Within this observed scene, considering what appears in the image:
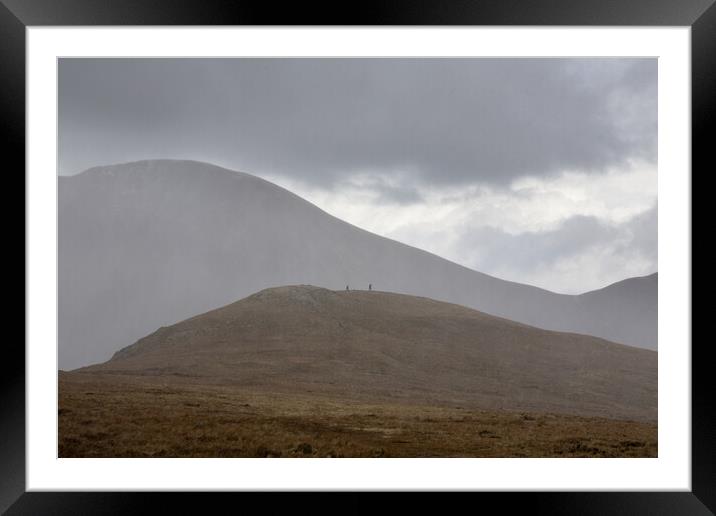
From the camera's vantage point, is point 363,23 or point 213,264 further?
point 213,264

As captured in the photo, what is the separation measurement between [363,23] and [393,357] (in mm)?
33435

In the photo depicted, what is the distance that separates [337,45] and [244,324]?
35.8 m

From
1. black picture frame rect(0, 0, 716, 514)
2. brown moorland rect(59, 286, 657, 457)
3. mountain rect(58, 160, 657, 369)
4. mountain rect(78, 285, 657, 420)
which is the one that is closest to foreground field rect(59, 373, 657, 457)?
brown moorland rect(59, 286, 657, 457)

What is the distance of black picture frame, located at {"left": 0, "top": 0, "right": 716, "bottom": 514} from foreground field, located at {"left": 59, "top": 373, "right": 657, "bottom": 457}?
5.16m

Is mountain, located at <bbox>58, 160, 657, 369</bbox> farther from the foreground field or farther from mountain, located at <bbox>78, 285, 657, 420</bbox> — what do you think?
the foreground field

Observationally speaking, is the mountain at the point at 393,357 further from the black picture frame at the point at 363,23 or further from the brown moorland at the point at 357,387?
the black picture frame at the point at 363,23

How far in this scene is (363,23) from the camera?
4.71 meters

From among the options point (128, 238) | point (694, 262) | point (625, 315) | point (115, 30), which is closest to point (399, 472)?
point (694, 262)

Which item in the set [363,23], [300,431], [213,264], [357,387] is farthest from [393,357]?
[213,264]

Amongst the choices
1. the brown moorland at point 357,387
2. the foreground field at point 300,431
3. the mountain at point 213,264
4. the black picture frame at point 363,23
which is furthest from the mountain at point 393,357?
the mountain at point 213,264

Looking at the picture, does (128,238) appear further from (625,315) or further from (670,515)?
(670,515)

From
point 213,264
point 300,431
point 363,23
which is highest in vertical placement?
point 213,264

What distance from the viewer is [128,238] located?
318 feet

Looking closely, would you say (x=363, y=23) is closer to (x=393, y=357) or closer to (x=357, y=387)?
(x=357, y=387)
